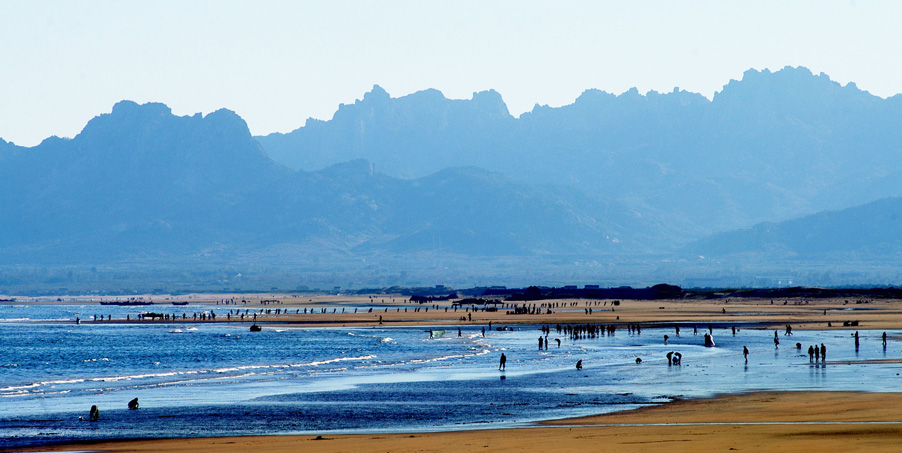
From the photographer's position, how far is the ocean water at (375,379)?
36.9 metres

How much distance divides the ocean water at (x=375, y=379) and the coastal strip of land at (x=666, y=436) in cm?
204

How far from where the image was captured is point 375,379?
52125 mm

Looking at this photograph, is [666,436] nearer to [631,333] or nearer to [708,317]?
[631,333]

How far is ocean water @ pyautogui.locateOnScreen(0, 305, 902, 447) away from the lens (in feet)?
121

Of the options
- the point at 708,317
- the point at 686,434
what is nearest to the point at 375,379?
the point at 686,434

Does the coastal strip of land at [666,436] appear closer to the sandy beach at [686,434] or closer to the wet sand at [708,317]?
the sandy beach at [686,434]

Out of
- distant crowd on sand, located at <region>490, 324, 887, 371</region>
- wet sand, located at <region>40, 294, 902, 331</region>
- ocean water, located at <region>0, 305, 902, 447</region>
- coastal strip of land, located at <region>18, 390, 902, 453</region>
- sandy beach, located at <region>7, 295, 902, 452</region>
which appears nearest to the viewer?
coastal strip of land, located at <region>18, 390, 902, 453</region>

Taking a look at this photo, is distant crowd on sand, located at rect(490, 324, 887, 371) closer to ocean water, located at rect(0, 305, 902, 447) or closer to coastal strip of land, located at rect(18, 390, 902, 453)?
ocean water, located at rect(0, 305, 902, 447)

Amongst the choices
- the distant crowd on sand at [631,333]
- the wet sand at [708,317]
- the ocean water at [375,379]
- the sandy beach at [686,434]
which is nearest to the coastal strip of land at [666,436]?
the sandy beach at [686,434]

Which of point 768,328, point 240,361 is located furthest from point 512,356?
point 768,328

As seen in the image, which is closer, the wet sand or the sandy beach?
the sandy beach

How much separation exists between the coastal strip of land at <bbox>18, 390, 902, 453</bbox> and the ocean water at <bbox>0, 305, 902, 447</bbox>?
6.69ft

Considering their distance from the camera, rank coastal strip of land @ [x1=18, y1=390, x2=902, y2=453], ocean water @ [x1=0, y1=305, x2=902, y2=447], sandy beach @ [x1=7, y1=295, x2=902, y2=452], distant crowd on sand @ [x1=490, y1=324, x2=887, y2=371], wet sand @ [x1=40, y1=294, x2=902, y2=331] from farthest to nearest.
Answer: wet sand @ [x1=40, y1=294, x2=902, y2=331] → distant crowd on sand @ [x1=490, y1=324, x2=887, y2=371] → ocean water @ [x1=0, y1=305, x2=902, y2=447] → sandy beach @ [x1=7, y1=295, x2=902, y2=452] → coastal strip of land @ [x1=18, y1=390, x2=902, y2=453]

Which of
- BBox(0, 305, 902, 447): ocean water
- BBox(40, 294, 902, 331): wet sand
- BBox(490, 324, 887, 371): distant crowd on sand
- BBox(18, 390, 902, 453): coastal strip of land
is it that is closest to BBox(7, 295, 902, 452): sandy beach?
BBox(18, 390, 902, 453): coastal strip of land
